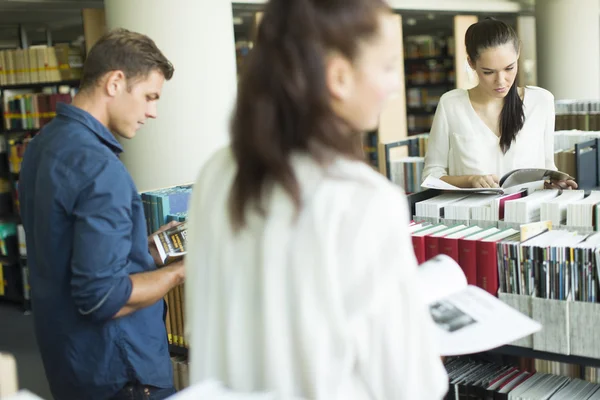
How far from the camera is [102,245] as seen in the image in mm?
1668

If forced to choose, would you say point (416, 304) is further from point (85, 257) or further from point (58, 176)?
point (58, 176)

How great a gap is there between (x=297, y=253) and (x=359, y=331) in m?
0.14

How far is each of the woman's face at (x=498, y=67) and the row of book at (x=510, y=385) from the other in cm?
104

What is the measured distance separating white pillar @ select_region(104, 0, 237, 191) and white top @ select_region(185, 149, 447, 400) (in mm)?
3265

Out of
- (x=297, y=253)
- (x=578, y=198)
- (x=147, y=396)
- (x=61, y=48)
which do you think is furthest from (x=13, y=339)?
(x=297, y=253)

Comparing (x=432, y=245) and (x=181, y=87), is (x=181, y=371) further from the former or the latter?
(x=181, y=87)

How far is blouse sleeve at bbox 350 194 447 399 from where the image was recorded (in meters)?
1.01

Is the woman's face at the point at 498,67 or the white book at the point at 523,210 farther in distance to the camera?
the woman's face at the point at 498,67

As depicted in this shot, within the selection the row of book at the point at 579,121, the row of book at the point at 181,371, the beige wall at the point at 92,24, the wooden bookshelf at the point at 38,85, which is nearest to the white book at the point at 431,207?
the row of book at the point at 181,371

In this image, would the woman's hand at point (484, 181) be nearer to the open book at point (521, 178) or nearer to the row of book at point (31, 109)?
the open book at point (521, 178)

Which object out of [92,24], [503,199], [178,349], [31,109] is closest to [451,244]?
[503,199]

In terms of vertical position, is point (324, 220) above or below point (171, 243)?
above

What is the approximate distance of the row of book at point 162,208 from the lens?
2879 mm

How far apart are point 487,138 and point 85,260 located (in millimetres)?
1793
